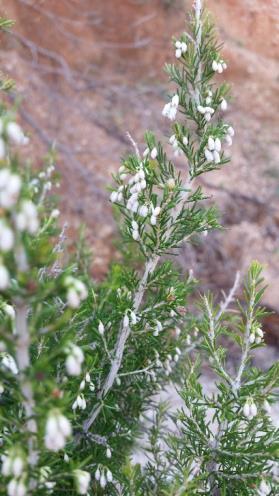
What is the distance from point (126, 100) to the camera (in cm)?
634

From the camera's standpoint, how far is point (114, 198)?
79.6 inches

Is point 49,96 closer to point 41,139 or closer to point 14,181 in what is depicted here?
point 41,139

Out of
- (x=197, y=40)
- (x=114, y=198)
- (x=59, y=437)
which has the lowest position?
(x=59, y=437)

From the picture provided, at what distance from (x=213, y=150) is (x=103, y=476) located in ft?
4.48

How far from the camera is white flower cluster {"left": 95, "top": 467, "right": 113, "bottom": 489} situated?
185cm

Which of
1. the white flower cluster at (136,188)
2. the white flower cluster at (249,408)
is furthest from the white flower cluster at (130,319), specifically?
the white flower cluster at (249,408)

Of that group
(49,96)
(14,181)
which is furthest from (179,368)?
(49,96)

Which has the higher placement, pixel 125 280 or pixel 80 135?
pixel 125 280

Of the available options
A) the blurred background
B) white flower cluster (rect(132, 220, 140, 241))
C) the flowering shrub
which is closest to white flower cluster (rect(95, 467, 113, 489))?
the flowering shrub

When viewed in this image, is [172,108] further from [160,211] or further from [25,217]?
[25,217]

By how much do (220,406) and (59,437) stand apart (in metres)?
0.97

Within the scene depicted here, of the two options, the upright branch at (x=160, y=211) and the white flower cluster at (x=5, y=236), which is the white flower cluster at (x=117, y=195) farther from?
the white flower cluster at (x=5, y=236)

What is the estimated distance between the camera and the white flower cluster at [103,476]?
1.85 m

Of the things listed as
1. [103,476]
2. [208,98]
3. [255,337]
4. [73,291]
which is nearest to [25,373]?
[73,291]
